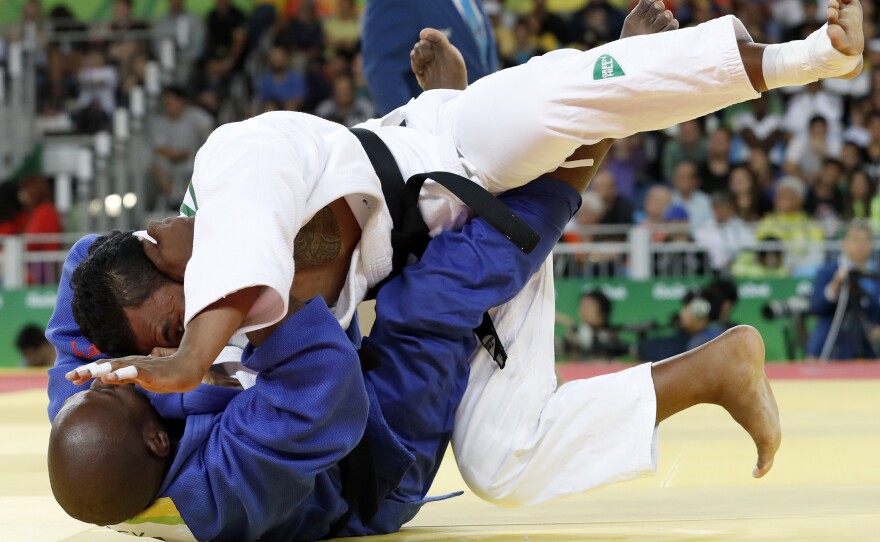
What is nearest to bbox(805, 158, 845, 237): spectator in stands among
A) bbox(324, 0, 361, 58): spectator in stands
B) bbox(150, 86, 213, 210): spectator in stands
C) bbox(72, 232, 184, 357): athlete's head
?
bbox(324, 0, 361, 58): spectator in stands

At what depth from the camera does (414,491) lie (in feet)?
8.12

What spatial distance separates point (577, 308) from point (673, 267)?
32.5 inches

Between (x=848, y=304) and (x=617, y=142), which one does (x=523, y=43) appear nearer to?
(x=617, y=142)

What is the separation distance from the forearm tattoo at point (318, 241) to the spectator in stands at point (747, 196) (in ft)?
24.0

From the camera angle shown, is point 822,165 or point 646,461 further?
point 822,165

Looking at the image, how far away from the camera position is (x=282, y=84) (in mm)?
11242

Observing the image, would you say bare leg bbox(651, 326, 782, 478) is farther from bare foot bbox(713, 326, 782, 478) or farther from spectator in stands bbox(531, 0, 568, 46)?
spectator in stands bbox(531, 0, 568, 46)

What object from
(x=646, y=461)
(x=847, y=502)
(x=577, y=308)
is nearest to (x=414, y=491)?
(x=646, y=461)

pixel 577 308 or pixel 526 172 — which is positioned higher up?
pixel 526 172

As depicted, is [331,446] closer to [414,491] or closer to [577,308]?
[414,491]

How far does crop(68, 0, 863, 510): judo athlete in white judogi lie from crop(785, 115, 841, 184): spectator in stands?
758 centimetres

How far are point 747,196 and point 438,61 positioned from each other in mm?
6731

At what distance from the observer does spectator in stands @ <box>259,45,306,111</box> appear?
36.6ft

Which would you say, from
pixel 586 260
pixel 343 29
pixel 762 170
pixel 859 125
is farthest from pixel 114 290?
pixel 343 29
